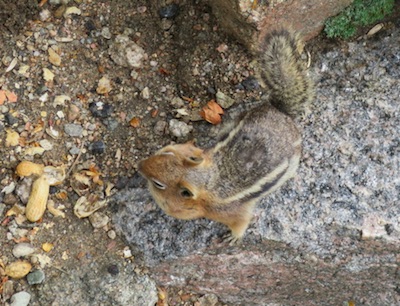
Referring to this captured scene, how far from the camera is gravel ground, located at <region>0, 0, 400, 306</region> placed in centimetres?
442

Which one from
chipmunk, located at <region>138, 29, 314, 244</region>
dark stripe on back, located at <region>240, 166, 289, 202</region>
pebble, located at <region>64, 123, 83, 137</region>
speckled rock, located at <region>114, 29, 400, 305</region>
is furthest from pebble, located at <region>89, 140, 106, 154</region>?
dark stripe on back, located at <region>240, 166, 289, 202</region>

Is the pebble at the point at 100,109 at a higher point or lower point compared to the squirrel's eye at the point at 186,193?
lower

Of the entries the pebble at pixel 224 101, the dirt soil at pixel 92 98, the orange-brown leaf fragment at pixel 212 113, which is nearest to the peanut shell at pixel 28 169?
the dirt soil at pixel 92 98

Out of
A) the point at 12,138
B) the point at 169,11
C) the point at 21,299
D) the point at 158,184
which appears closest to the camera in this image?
the point at 158,184

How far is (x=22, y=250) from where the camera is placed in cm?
434

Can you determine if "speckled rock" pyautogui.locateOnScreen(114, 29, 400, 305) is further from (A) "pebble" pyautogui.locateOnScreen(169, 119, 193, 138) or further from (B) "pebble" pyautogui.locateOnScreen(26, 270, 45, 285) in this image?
(B) "pebble" pyautogui.locateOnScreen(26, 270, 45, 285)

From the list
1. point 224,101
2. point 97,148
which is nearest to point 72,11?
point 97,148

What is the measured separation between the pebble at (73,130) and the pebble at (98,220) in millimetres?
555

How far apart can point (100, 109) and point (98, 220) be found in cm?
78

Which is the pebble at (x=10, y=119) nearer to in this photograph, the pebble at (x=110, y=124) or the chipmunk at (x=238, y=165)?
the pebble at (x=110, y=124)

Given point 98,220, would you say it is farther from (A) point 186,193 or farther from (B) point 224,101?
(B) point 224,101

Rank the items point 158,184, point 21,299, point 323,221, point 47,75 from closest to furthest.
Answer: point 158,184 → point 21,299 → point 323,221 → point 47,75

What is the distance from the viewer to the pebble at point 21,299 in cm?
428

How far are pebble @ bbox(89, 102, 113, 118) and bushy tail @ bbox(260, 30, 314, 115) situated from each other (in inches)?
43.1
